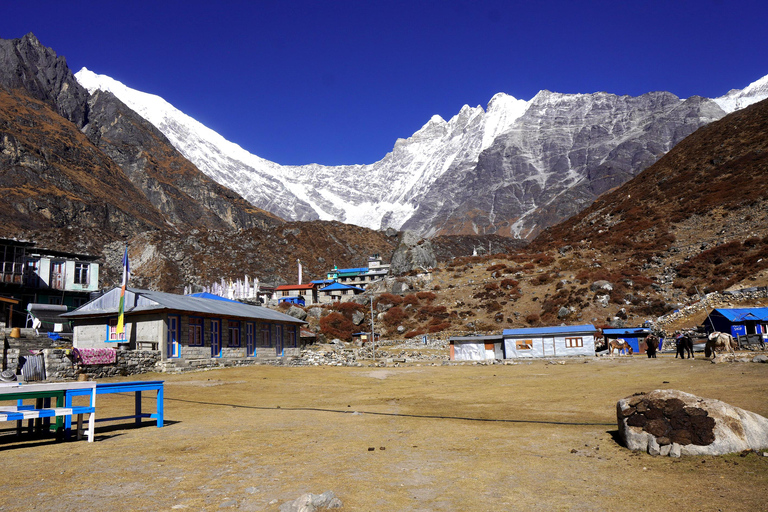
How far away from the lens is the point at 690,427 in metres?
7.30

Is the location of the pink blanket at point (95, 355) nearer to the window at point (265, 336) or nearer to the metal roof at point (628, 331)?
the window at point (265, 336)

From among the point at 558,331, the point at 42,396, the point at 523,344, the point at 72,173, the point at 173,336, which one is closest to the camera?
the point at 42,396

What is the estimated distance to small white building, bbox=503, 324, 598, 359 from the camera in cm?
4162

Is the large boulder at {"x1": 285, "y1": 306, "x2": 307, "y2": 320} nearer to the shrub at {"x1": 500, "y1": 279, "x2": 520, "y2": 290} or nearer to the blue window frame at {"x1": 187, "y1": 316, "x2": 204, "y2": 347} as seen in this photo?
the shrub at {"x1": 500, "y1": 279, "x2": 520, "y2": 290}

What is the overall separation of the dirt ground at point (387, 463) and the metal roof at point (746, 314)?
27379mm

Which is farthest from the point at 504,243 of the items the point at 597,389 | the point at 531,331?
the point at 597,389

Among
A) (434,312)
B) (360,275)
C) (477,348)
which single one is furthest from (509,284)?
(360,275)

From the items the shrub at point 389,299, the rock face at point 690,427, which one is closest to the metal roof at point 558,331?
the shrub at point 389,299

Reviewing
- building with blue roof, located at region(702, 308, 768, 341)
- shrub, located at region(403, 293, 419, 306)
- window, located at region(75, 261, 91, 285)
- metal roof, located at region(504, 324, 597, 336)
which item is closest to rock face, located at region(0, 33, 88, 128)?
window, located at region(75, 261, 91, 285)

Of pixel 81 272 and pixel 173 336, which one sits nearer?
pixel 173 336

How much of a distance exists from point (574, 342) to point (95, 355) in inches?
1307

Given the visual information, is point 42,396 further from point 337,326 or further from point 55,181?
point 55,181

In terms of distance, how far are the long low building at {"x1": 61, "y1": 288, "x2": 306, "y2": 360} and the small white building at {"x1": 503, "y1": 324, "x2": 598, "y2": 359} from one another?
20.6m

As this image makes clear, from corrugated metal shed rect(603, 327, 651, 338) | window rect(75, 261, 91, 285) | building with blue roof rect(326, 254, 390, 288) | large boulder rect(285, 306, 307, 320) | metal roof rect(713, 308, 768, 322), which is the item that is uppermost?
building with blue roof rect(326, 254, 390, 288)
